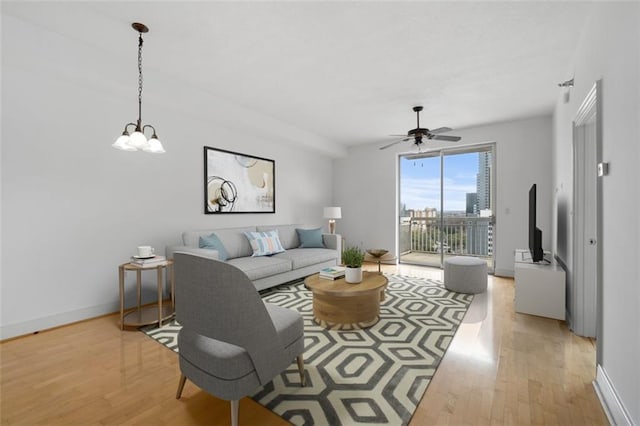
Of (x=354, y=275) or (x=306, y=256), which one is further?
(x=306, y=256)

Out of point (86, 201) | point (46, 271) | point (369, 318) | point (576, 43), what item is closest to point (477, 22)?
point (576, 43)

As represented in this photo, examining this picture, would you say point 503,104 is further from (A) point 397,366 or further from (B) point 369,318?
(A) point 397,366

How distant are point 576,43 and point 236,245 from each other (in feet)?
14.0

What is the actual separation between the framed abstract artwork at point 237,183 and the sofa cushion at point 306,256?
40.3 inches

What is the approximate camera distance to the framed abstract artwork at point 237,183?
4027 millimetres

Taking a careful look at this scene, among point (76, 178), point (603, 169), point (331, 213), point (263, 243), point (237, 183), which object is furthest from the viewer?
point (331, 213)

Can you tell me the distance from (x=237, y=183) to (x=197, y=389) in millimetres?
3159

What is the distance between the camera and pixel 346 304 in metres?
2.63

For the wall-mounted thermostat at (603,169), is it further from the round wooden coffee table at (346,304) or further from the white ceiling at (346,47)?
the round wooden coffee table at (346,304)

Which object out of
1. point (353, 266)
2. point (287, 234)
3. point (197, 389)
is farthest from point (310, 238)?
point (197, 389)

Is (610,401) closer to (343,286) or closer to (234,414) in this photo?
(343,286)

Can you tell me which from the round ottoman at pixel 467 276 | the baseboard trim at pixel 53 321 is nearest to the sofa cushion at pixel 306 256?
the round ottoman at pixel 467 276

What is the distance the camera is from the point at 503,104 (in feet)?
12.8

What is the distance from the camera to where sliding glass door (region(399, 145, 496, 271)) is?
16.7ft
